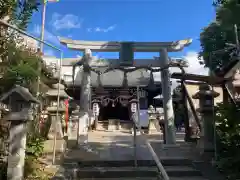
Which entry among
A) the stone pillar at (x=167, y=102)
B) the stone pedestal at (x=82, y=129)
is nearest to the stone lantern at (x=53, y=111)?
the stone pedestal at (x=82, y=129)

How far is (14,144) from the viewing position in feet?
16.6

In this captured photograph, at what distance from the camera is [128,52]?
10812 mm

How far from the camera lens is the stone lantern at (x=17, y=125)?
16.3ft

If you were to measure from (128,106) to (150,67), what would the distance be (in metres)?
12.3

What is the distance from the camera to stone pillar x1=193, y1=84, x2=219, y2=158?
7188 millimetres

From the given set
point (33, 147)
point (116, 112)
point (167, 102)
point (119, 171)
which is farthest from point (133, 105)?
point (33, 147)

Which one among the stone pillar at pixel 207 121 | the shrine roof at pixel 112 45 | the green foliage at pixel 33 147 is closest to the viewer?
the green foliage at pixel 33 147

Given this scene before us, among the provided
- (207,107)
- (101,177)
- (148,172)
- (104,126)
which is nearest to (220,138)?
(207,107)

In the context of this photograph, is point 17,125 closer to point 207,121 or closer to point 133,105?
point 207,121

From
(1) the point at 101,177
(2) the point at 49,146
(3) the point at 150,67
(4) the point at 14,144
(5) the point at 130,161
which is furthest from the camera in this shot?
(3) the point at 150,67

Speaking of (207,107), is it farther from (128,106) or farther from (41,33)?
(128,106)

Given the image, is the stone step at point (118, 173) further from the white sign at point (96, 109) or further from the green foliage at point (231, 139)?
the white sign at point (96, 109)

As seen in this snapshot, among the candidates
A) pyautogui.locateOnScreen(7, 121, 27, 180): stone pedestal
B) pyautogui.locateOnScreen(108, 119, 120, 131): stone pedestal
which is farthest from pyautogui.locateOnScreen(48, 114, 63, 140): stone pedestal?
pyautogui.locateOnScreen(108, 119, 120, 131): stone pedestal

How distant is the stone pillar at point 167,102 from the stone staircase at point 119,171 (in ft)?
9.70
